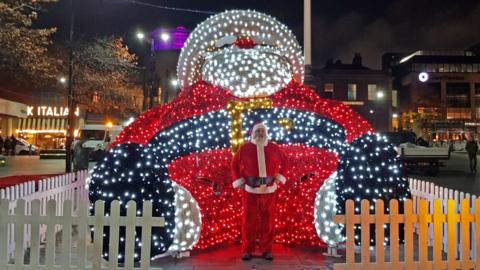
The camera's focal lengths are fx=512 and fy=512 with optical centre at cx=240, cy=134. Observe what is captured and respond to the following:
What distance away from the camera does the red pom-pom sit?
658 cm

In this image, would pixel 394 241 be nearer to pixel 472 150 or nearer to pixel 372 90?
pixel 472 150

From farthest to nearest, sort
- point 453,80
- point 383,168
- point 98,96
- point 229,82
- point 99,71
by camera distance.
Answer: point 453,80 → point 98,96 → point 99,71 → point 229,82 → point 383,168

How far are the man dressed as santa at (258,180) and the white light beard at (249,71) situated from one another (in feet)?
1.67

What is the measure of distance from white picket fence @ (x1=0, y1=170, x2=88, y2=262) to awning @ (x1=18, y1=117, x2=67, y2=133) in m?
34.3

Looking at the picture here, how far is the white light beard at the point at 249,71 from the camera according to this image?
607cm

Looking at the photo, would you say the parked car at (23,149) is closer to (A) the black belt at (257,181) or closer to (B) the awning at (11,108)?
(B) the awning at (11,108)

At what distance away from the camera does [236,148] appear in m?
6.22

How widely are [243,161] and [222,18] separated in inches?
83.4

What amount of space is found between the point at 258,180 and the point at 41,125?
39699mm

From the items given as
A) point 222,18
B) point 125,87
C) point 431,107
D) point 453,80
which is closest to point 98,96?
point 125,87

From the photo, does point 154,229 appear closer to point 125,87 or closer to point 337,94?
point 125,87

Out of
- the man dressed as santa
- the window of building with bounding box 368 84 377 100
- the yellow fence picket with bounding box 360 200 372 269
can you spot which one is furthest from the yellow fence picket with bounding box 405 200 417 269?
the window of building with bounding box 368 84 377 100

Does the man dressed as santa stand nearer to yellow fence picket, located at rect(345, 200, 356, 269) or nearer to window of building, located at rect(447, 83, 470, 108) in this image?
yellow fence picket, located at rect(345, 200, 356, 269)

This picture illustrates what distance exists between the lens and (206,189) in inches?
252
